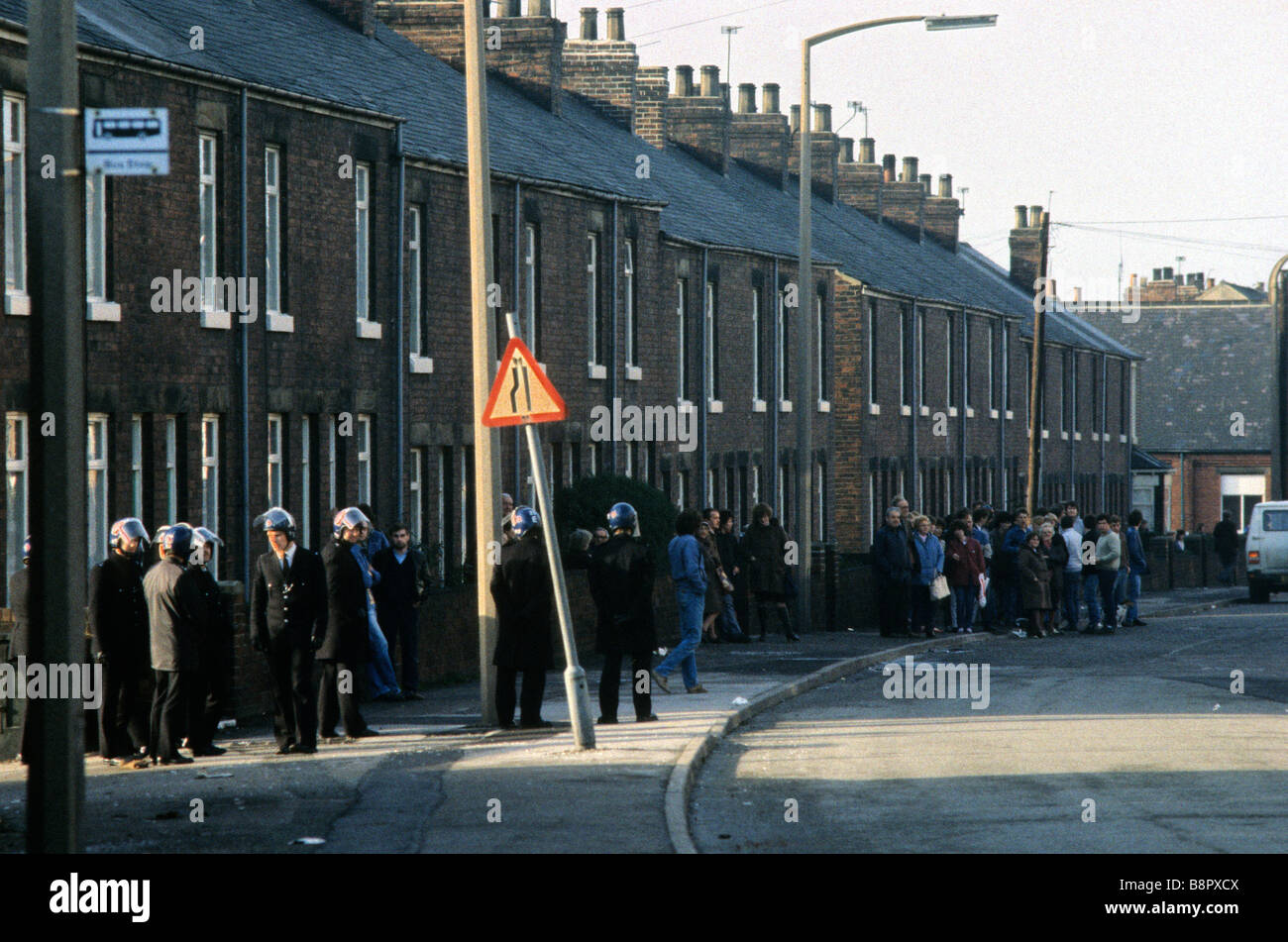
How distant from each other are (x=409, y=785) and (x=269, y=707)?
5324 mm

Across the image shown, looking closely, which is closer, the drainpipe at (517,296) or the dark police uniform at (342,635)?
the dark police uniform at (342,635)

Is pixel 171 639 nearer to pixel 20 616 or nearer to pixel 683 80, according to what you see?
pixel 20 616

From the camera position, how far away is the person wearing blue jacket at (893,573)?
28.6 m

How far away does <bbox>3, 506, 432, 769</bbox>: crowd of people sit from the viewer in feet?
47.7

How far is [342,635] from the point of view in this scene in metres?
15.7

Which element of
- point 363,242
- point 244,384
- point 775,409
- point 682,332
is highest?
point 363,242

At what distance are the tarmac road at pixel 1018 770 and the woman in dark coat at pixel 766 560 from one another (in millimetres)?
3901

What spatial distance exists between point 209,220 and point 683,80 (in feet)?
94.6

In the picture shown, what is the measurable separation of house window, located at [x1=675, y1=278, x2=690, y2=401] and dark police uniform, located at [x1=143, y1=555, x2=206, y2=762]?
78.7ft

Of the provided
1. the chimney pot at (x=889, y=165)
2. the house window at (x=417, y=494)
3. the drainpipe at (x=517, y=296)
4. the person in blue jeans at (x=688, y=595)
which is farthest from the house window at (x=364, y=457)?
the chimney pot at (x=889, y=165)

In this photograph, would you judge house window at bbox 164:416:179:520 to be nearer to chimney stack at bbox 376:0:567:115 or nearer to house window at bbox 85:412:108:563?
house window at bbox 85:412:108:563

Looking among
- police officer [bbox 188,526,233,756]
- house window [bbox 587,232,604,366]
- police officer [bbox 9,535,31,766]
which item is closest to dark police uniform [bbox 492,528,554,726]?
police officer [bbox 188,526,233,756]

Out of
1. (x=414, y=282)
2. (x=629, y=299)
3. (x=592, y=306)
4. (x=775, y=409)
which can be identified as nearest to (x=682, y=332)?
(x=629, y=299)

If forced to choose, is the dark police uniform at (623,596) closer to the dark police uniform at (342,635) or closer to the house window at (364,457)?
the dark police uniform at (342,635)
